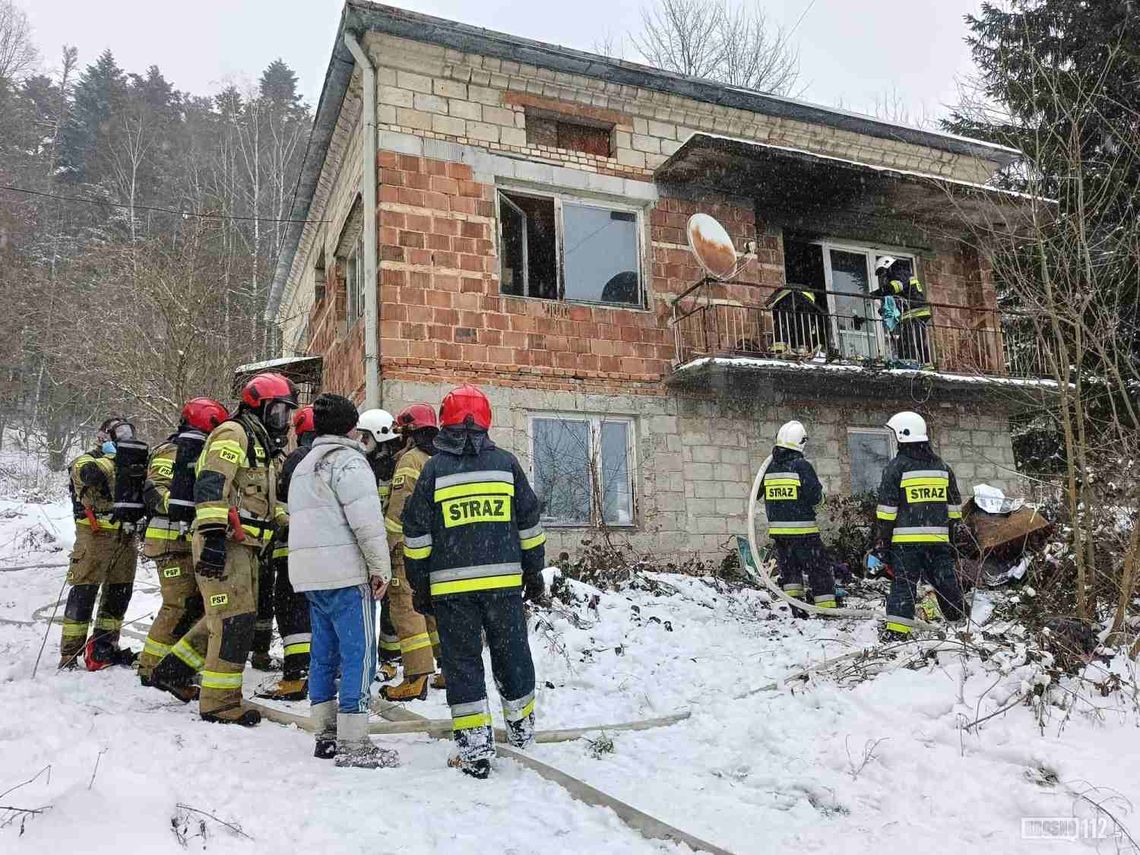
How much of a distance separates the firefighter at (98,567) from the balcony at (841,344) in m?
6.69

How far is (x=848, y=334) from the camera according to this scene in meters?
12.6

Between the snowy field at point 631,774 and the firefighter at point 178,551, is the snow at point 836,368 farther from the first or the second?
the firefighter at point 178,551

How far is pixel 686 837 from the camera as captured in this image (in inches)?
122

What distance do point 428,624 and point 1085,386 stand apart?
395 inches

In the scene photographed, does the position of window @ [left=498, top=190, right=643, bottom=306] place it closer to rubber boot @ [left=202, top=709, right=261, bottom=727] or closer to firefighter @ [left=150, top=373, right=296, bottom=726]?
firefighter @ [left=150, top=373, right=296, bottom=726]

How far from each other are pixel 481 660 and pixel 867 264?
11.2 m

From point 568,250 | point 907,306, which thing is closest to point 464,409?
point 568,250

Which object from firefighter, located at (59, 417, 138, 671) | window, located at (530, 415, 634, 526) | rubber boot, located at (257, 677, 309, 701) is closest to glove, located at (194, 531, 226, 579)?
rubber boot, located at (257, 677, 309, 701)

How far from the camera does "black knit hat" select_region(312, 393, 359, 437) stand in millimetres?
4297

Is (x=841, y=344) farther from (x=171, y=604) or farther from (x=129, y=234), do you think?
(x=129, y=234)

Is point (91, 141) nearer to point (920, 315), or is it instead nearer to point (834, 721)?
point (920, 315)

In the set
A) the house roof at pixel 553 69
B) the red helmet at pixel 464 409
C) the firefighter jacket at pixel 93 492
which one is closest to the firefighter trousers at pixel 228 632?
the red helmet at pixel 464 409

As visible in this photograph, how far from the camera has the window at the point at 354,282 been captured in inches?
445

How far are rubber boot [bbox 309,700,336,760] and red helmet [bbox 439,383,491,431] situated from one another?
156 cm
